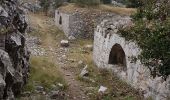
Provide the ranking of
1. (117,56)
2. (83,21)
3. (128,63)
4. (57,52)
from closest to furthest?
(128,63)
(117,56)
(57,52)
(83,21)

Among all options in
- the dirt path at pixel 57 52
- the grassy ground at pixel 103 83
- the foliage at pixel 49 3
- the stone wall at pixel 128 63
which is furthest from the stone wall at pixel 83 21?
the foliage at pixel 49 3

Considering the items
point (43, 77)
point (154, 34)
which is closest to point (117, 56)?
point (43, 77)

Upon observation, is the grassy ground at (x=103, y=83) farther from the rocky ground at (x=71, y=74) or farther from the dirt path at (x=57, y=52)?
the dirt path at (x=57, y=52)

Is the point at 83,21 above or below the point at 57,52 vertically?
above

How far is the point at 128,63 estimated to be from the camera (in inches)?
803

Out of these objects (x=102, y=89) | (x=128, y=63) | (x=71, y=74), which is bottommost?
(x=71, y=74)

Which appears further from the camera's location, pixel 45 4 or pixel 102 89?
pixel 45 4

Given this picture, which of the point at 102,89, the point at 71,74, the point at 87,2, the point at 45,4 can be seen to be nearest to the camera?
the point at 102,89

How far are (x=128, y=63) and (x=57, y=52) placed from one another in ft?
28.8

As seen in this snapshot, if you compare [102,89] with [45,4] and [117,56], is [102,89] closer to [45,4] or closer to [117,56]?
[117,56]

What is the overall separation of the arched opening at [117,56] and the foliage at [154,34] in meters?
6.64

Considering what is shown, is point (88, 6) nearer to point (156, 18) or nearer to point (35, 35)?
point (35, 35)

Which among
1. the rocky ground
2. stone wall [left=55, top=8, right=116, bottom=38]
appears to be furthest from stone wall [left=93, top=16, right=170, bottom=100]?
stone wall [left=55, top=8, right=116, bottom=38]

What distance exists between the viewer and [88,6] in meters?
35.3
